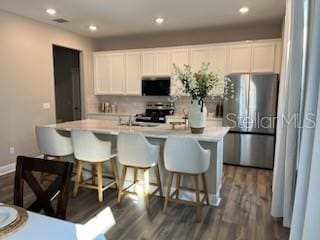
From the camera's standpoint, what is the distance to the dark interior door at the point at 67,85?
25.4 feet

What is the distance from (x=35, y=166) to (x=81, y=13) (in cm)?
349

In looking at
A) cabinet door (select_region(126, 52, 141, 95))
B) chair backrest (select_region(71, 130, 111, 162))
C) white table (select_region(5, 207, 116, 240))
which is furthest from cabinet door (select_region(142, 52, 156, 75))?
white table (select_region(5, 207, 116, 240))

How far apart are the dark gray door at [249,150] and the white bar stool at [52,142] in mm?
3029

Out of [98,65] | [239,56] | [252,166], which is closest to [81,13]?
[98,65]

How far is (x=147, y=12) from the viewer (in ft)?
14.1

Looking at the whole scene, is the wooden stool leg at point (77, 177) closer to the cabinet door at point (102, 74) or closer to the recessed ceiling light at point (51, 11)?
the recessed ceiling light at point (51, 11)

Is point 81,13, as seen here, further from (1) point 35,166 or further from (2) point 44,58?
(1) point 35,166

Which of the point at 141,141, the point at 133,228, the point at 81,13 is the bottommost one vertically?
the point at 133,228

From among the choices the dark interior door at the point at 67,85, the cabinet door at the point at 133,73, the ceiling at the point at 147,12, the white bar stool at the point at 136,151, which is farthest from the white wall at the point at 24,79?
the white bar stool at the point at 136,151

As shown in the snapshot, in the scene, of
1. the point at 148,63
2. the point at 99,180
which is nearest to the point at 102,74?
the point at 148,63

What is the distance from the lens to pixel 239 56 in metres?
5.00

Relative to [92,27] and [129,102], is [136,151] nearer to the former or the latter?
[92,27]

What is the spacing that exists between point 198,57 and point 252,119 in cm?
175

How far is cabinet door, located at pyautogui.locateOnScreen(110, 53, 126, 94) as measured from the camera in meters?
6.09
